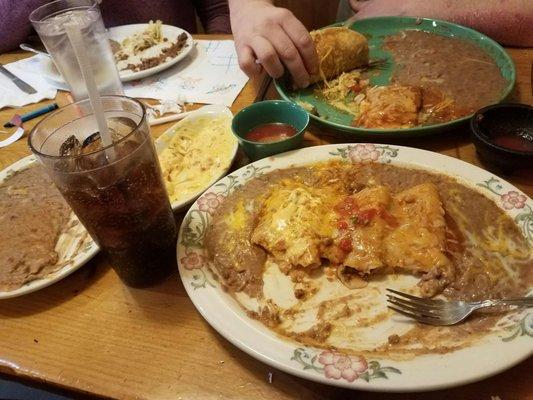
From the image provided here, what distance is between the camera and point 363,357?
886 millimetres

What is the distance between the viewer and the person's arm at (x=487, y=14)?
1.96 meters

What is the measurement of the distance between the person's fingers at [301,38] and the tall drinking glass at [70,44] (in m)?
0.80

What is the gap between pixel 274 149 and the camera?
145cm

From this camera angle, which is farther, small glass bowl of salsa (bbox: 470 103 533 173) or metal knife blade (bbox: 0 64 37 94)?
metal knife blade (bbox: 0 64 37 94)

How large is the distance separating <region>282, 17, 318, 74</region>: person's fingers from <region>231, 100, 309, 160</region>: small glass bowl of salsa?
0.38m

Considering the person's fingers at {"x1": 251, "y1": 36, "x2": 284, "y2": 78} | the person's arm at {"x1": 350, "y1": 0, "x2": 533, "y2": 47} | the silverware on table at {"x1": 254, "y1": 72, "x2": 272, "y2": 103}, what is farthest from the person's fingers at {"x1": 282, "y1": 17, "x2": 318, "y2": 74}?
the person's arm at {"x1": 350, "y1": 0, "x2": 533, "y2": 47}

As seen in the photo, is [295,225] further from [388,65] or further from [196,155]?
[388,65]

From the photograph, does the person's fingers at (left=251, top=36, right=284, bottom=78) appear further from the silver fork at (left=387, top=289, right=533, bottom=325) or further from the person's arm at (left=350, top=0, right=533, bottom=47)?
the silver fork at (left=387, top=289, right=533, bottom=325)

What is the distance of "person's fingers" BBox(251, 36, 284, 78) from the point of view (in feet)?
5.84

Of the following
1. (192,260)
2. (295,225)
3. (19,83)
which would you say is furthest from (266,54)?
(19,83)

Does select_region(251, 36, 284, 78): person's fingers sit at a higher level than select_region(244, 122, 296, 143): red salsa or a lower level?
higher

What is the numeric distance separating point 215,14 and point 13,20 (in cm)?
142

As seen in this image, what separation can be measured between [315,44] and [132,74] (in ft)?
3.14

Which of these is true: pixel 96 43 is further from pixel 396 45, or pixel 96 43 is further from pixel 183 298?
pixel 396 45
